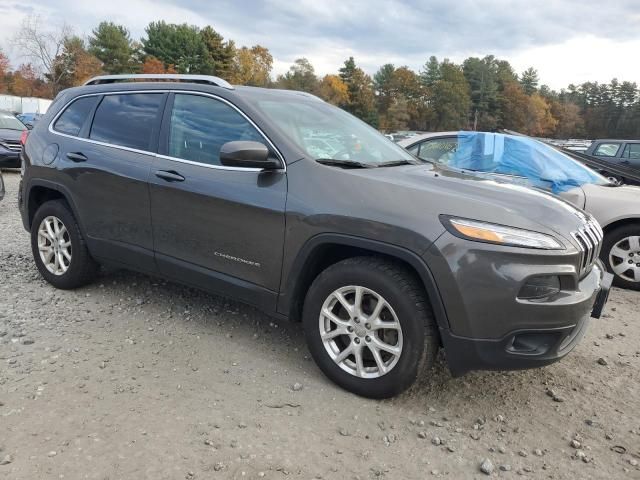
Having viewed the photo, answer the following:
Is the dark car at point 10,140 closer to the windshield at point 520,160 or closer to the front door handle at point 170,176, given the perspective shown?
the windshield at point 520,160

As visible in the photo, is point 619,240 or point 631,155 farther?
point 631,155

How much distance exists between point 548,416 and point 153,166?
2.96 m

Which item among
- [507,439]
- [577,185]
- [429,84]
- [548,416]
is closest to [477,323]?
[507,439]

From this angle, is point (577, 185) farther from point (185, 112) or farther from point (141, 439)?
point (141, 439)

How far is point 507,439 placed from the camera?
Result: 264 cm

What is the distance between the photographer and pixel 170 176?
3473mm

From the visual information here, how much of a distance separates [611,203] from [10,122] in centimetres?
1388

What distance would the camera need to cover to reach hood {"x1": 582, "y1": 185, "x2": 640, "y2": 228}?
17.6 ft

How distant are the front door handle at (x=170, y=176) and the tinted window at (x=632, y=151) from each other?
12885 mm

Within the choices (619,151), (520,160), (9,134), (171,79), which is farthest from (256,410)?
(619,151)

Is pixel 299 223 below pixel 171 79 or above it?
below

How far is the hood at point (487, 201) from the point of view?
2.57 metres

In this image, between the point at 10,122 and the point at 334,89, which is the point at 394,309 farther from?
the point at 334,89

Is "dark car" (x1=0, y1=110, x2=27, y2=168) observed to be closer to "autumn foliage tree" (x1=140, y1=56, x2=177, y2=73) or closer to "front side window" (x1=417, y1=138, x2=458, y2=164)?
"front side window" (x1=417, y1=138, x2=458, y2=164)
